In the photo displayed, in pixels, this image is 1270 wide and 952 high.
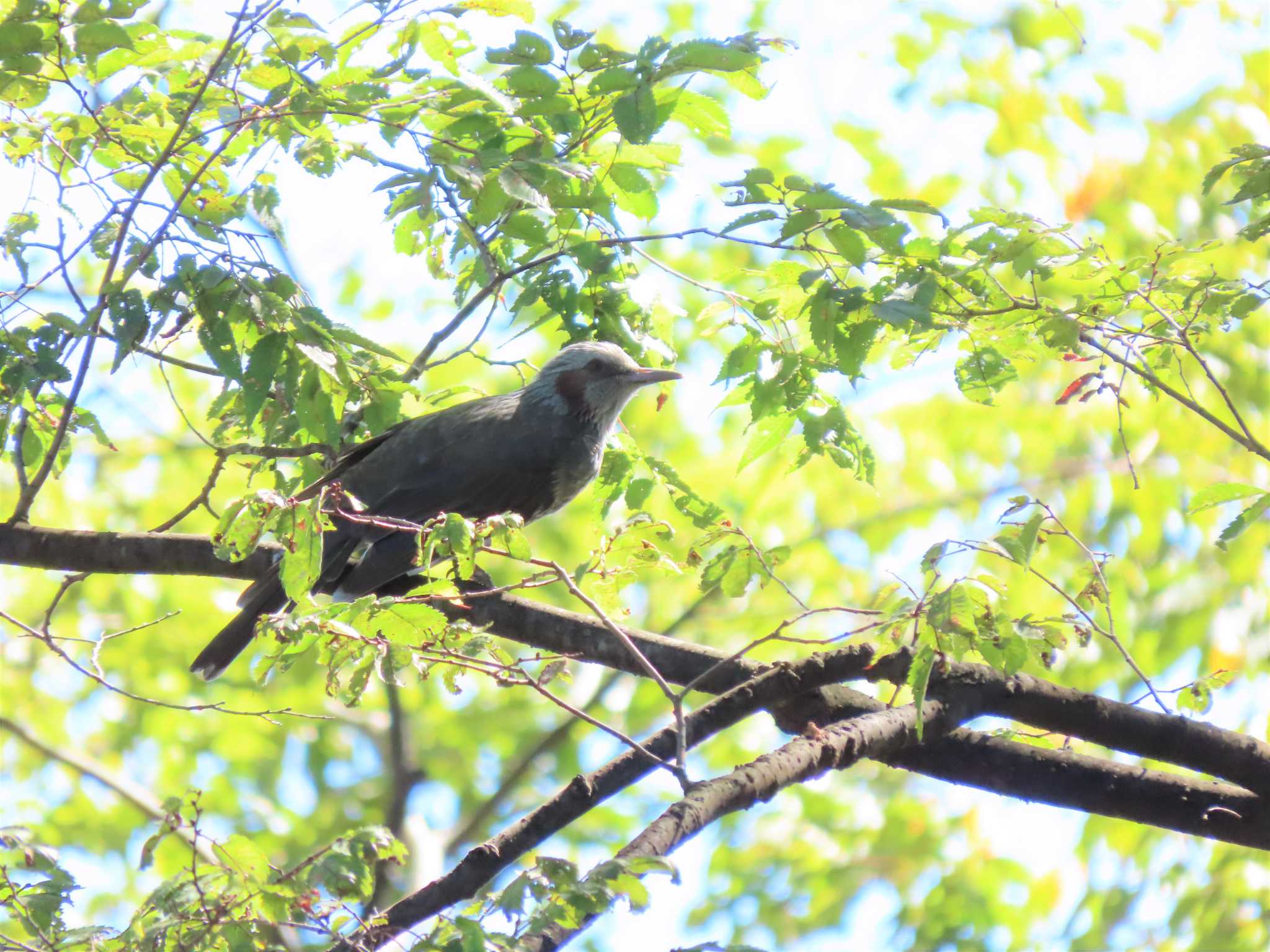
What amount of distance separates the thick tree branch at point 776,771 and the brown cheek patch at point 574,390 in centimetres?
252

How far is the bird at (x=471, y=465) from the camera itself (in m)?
4.32

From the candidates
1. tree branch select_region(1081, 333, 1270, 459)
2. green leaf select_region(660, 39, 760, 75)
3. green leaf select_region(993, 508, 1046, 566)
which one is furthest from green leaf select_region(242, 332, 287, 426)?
tree branch select_region(1081, 333, 1270, 459)

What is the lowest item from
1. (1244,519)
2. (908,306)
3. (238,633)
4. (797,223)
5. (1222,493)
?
(1244,519)

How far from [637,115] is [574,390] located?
2.62m

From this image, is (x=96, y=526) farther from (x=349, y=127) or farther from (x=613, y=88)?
(x=613, y=88)

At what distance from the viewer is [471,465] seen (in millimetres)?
4848

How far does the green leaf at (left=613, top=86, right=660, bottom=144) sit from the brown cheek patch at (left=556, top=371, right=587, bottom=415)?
8.40 feet

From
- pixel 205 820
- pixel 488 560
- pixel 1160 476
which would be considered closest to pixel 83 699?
pixel 205 820

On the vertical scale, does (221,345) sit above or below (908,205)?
above

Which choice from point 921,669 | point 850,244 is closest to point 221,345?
point 850,244

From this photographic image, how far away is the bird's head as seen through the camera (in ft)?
17.1

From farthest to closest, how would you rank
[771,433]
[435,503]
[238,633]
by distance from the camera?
1. [435,503]
2. [238,633]
3. [771,433]

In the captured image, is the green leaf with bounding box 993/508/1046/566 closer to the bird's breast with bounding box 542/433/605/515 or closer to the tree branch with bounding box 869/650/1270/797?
the tree branch with bounding box 869/650/1270/797

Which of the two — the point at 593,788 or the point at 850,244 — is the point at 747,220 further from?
the point at 593,788
